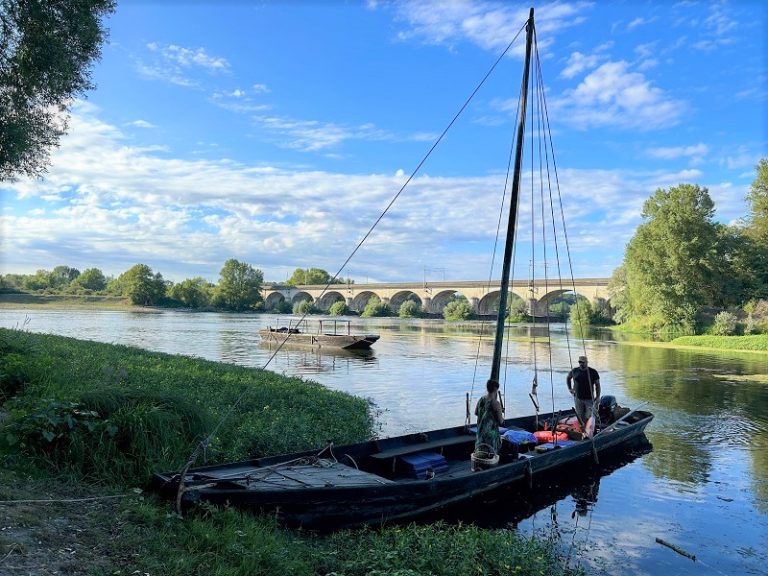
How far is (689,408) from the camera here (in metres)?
19.1

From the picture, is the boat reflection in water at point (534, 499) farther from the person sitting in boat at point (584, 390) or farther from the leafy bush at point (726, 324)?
the leafy bush at point (726, 324)

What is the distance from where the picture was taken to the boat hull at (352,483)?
694cm

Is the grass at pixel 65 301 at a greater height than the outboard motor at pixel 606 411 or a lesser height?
greater

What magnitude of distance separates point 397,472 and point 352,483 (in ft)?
7.66

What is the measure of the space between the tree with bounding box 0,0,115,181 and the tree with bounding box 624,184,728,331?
48.9 metres

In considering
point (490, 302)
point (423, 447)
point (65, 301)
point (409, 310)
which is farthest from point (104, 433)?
point (65, 301)

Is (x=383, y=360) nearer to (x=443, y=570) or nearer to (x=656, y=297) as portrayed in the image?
(x=443, y=570)

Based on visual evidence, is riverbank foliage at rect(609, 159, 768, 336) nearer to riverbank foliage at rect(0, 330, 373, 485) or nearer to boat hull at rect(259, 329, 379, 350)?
boat hull at rect(259, 329, 379, 350)

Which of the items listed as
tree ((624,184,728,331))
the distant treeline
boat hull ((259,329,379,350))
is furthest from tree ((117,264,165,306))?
tree ((624,184,728,331))

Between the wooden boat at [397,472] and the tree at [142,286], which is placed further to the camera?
the tree at [142,286]

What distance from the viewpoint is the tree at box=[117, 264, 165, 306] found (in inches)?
4909

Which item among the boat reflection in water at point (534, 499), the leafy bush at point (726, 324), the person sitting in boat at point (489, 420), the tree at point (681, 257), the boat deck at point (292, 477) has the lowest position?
the boat reflection in water at point (534, 499)

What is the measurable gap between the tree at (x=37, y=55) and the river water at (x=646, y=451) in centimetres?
904

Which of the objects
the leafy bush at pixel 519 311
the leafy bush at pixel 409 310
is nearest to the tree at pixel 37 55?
the leafy bush at pixel 519 311
